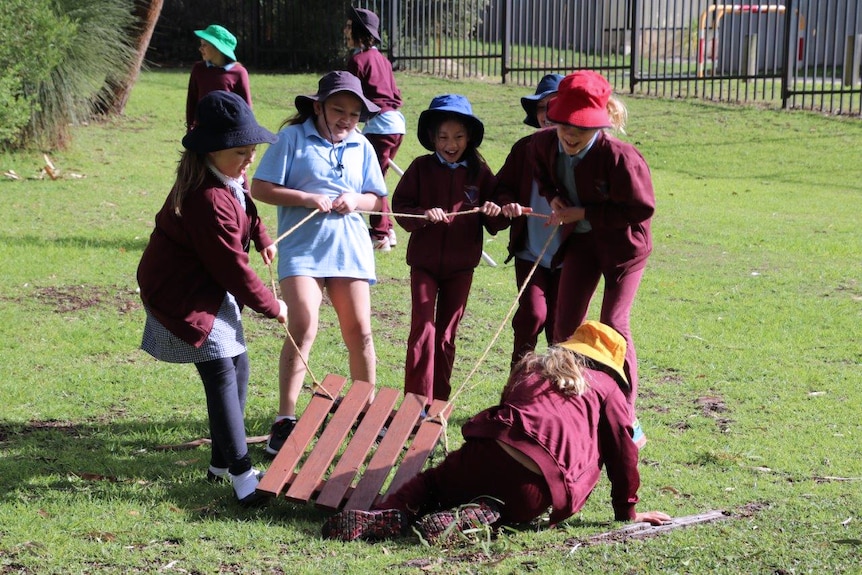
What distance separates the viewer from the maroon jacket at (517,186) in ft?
17.9

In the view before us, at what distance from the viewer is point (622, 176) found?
477 centimetres

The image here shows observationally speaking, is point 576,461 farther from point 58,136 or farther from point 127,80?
point 127,80

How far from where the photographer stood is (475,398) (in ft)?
20.2

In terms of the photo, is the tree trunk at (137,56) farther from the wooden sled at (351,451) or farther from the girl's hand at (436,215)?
the wooden sled at (351,451)

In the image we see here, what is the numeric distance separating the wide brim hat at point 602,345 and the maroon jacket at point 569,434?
56mm

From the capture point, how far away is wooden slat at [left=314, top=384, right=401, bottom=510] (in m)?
4.45

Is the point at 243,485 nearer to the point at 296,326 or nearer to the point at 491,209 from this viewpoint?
the point at 296,326

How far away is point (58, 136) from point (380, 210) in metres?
9.93

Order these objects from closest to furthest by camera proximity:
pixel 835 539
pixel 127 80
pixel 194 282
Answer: pixel 835 539, pixel 194 282, pixel 127 80

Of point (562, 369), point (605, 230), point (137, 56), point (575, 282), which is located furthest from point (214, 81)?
point (137, 56)

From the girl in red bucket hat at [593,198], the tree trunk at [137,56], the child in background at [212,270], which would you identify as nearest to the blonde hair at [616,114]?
the girl in red bucket hat at [593,198]

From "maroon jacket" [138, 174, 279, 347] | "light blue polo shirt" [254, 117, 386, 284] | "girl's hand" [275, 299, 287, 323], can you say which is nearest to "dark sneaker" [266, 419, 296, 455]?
"light blue polo shirt" [254, 117, 386, 284]

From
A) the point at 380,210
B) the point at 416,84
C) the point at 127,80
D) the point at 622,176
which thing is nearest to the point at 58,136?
the point at 127,80

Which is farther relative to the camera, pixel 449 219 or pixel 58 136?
pixel 58 136
